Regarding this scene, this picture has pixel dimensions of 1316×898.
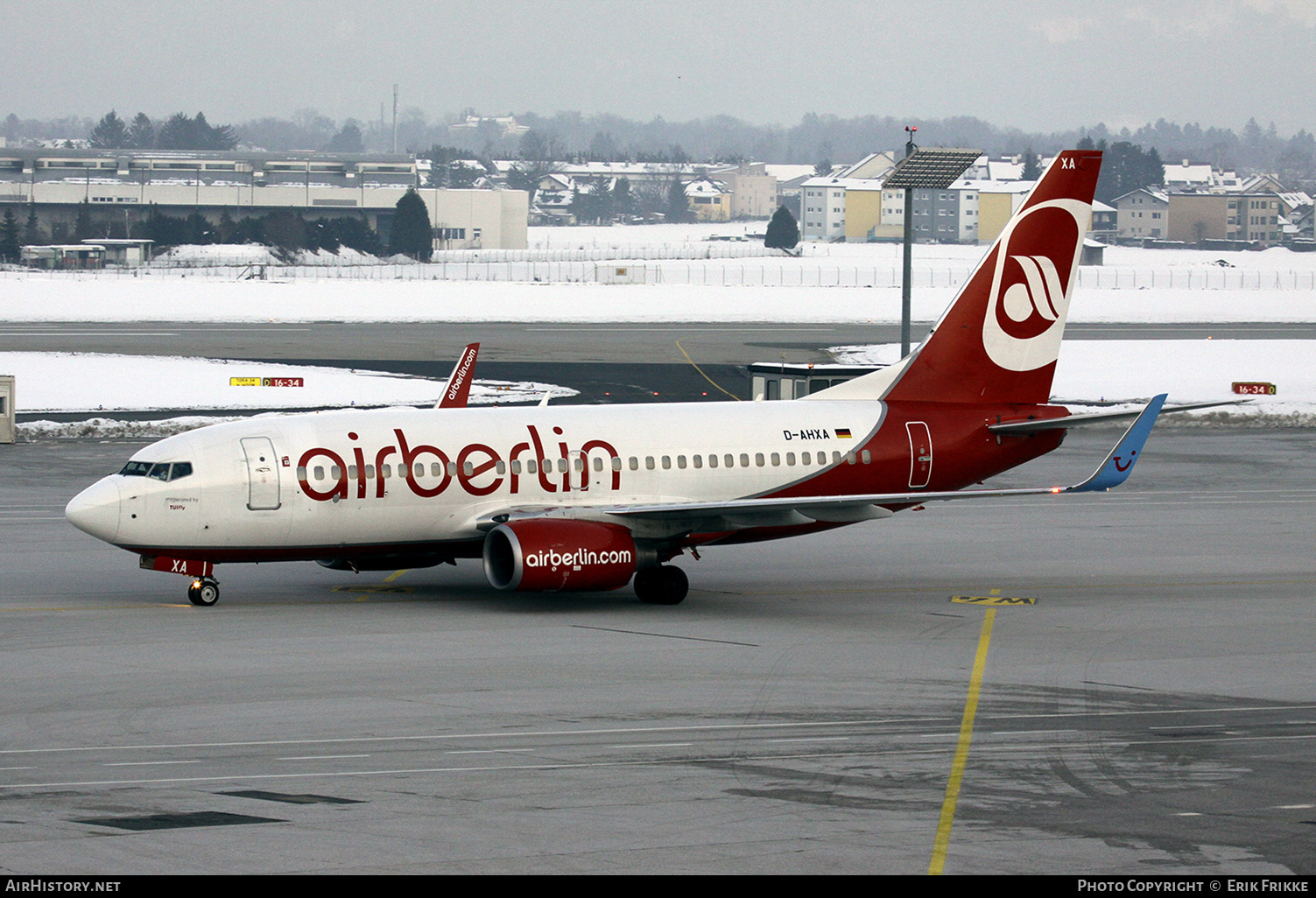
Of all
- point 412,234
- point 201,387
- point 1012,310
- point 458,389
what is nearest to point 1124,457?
point 1012,310

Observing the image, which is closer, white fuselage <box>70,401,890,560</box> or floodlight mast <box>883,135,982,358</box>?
white fuselage <box>70,401,890,560</box>

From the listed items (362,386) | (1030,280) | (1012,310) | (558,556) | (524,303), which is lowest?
(362,386)

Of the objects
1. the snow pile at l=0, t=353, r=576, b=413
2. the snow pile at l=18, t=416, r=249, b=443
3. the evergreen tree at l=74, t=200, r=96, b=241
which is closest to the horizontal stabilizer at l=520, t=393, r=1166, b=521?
the snow pile at l=18, t=416, r=249, b=443

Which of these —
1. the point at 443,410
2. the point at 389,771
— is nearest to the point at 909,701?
the point at 389,771

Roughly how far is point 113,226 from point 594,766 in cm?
18687

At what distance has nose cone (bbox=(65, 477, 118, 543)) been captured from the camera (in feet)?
102

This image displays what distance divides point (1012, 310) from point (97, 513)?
2028 cm

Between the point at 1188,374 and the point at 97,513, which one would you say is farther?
the point at 1188,374

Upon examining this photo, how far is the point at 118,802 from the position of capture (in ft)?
59.7

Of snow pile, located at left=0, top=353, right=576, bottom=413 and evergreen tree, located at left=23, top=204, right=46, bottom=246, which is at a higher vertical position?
evergreen tree, located at left=23, top=204, right=46, bottom=246

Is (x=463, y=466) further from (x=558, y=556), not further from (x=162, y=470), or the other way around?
(x=162, y=470)

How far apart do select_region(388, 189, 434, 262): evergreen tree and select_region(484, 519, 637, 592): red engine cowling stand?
162156mm

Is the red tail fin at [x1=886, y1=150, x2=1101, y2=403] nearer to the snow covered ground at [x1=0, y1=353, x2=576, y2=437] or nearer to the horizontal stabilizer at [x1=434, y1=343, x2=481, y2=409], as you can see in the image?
the horizontal stabilizer at [x1=434, y1=343, x2=481, y2=409]

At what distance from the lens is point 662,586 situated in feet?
108
